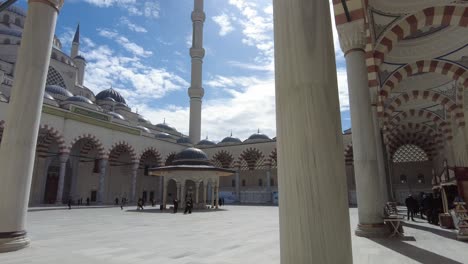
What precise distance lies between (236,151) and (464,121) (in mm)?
18251

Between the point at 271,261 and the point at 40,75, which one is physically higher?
the point at 40,75

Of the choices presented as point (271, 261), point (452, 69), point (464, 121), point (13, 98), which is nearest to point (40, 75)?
point (13, 98)

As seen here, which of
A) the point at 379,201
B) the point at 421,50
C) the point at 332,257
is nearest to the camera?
the point at 332,257

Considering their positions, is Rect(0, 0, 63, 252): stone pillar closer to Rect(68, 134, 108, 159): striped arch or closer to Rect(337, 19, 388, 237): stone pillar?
Rect(337, 19, 388, 237): stone pillar

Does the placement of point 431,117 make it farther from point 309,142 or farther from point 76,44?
point 76,44

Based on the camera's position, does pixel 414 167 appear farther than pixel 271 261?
Yes

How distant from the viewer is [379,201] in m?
5.66

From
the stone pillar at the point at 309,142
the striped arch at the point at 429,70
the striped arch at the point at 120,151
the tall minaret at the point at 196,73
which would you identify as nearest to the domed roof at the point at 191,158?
the striped arch at the point at 120,151

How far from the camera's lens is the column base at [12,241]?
3934 mm

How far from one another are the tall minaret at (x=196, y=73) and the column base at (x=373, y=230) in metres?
23.8

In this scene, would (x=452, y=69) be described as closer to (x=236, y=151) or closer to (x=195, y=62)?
(x=236, y=151)

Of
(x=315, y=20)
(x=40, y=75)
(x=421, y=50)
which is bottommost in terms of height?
(x=315, y=20)

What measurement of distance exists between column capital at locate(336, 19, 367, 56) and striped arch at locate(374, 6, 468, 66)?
2540 millimetres

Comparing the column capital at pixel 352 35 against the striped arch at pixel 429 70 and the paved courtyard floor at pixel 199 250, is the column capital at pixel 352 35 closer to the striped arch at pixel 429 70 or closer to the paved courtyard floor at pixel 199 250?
the paved courtyard floor at pixel 199 250
